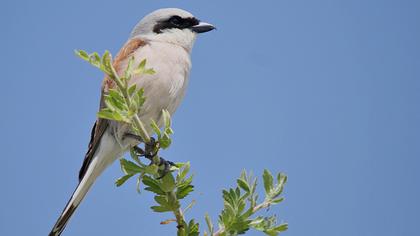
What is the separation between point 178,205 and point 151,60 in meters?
1.82

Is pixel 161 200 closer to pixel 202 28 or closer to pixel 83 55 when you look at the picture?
pixel 83 55

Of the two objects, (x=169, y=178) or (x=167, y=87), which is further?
(x=167, y=87)

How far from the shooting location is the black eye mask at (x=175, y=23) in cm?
402

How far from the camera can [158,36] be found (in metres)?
3.91

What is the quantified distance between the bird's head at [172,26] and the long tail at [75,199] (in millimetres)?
1194

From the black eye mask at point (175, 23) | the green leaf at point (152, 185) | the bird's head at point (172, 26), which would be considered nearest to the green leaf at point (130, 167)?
the green leaf at point (152, 185)

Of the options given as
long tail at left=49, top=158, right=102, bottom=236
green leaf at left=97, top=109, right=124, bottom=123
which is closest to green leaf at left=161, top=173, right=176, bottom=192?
green leaf at left=97, top=109, right=124, bottom=123

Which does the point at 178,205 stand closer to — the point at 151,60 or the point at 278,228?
the point at 278,228

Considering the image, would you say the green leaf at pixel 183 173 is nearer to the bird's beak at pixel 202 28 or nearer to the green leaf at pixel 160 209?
the green leaf at pixel 160 209

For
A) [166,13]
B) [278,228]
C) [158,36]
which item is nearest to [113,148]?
[158,36]

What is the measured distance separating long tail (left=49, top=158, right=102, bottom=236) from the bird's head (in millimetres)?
1194

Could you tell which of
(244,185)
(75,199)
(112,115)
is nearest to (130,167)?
(112,115)

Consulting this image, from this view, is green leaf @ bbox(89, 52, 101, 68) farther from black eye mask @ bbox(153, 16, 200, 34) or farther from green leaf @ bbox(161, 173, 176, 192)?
black eye mask @ bbox(153, 16, 200, 34)

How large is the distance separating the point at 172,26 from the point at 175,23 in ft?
0.14
